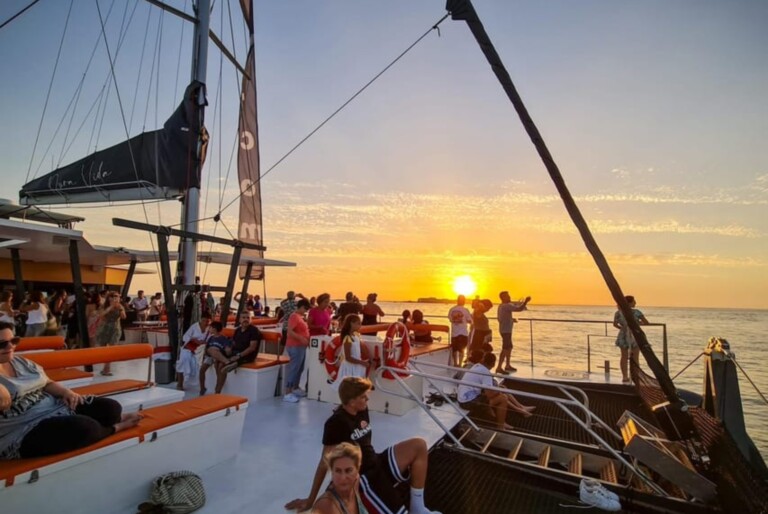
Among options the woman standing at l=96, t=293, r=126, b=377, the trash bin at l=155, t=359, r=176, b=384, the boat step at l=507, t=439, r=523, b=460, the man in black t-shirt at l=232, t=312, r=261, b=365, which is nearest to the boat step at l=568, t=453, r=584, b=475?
the boat step at l=507, t=439, r=523, b=460

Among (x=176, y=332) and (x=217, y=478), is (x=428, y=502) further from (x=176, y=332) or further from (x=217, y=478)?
(x=176, y=332)

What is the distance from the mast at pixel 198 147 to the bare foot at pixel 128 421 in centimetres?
366

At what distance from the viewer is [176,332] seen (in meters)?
6.85

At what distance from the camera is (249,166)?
393 inches

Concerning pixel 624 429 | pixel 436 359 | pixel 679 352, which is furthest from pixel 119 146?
pixel 679 352

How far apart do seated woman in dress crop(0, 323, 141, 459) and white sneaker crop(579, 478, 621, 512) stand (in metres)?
3.72

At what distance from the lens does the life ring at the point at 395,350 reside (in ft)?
18.6

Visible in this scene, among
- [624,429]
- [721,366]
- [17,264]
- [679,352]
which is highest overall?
[17,264]

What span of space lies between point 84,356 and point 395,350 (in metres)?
3.74

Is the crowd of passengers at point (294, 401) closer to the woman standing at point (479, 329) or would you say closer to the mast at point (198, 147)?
the mast at point (198, 147)

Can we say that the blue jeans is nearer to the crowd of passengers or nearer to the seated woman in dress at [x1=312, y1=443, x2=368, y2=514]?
the crowd of passengers

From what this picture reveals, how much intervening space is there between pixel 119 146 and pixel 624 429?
8682 millimetres

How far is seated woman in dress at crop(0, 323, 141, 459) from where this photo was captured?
2.66m

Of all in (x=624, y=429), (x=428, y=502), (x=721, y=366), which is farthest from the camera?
(x=624, y=429)
